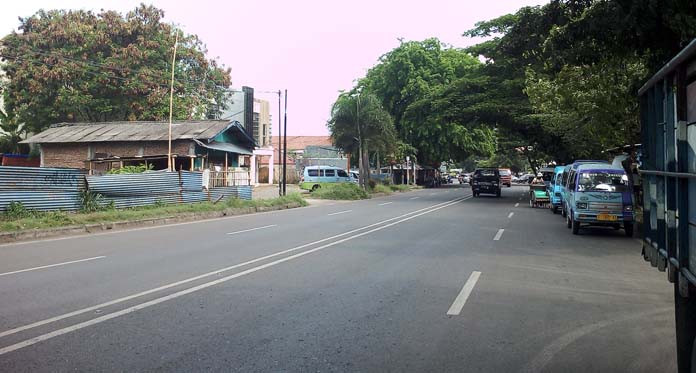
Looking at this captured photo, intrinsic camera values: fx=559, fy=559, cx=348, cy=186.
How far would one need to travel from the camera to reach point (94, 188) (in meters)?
18.4

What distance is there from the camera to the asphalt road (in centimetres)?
470

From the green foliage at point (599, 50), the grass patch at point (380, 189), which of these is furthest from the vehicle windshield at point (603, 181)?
the grass patch at point (380, 189)

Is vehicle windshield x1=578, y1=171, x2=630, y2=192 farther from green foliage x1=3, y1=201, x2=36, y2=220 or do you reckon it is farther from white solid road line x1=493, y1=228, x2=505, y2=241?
green foliage x1=3, y1=201, x2=36, y2=220

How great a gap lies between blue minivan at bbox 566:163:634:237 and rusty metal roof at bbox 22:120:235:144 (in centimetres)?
2004

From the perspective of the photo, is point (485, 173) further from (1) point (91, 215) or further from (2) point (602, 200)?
(1) point (91, 215)

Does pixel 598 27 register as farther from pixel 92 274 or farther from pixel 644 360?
pixel 92 274

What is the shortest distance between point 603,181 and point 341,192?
2139 cm

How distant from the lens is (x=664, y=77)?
12.7 ft

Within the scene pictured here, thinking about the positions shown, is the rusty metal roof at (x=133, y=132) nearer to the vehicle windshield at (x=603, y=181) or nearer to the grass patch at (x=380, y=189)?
the grass patch at (x=380, y=189)

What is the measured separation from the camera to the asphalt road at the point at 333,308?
470 centimetres

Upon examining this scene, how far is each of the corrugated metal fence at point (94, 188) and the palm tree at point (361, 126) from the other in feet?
50.4

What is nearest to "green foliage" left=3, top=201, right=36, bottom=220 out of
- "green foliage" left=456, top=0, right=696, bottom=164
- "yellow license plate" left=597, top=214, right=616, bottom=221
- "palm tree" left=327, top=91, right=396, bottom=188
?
"green foliage" left=456, top=0, right=696, bottom=164

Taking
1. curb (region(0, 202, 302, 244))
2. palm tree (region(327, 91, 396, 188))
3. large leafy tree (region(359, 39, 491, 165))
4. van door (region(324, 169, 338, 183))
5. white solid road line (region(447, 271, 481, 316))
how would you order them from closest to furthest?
white solid road line (region(447, 271, 481, 316)) < curb (region(0, 202, 302, 244)) < palm tree (region(327, 91, 396, 188)) < van door (region(324, 169, 338, 183)) < large leafy tree (region(359, 39, 491, 165))

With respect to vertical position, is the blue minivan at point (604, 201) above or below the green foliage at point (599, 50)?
below
